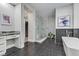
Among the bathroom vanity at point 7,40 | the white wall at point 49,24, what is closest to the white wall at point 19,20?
the bathroom vanity at point 7,40

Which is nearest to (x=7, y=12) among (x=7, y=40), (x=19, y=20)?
(x=19, y=20)

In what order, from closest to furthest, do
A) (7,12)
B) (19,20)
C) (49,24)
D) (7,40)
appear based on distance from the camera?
1. (7,40)
2. (7,12)
3. (19,20)
4. (49,24)

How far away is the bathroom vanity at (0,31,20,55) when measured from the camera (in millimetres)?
3152

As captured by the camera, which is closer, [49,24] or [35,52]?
[35,52]

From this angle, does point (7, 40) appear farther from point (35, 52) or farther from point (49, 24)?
point (49, 24)

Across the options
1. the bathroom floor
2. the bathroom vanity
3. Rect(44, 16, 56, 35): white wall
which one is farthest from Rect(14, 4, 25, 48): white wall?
Rect(44, 16, 56, 35): white wall

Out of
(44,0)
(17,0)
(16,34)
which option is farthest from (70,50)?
(16,34)

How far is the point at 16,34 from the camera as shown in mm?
4230

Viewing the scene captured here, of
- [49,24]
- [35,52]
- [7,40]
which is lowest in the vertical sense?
[35,52]

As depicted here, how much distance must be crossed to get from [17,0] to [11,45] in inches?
145

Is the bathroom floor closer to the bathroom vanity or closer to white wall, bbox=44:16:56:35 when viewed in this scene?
the bathroom vanity

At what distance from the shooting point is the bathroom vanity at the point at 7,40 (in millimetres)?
3152

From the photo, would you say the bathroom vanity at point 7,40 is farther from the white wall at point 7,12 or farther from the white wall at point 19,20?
the white wall at point 7,12

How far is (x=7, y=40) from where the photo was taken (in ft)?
13.7
